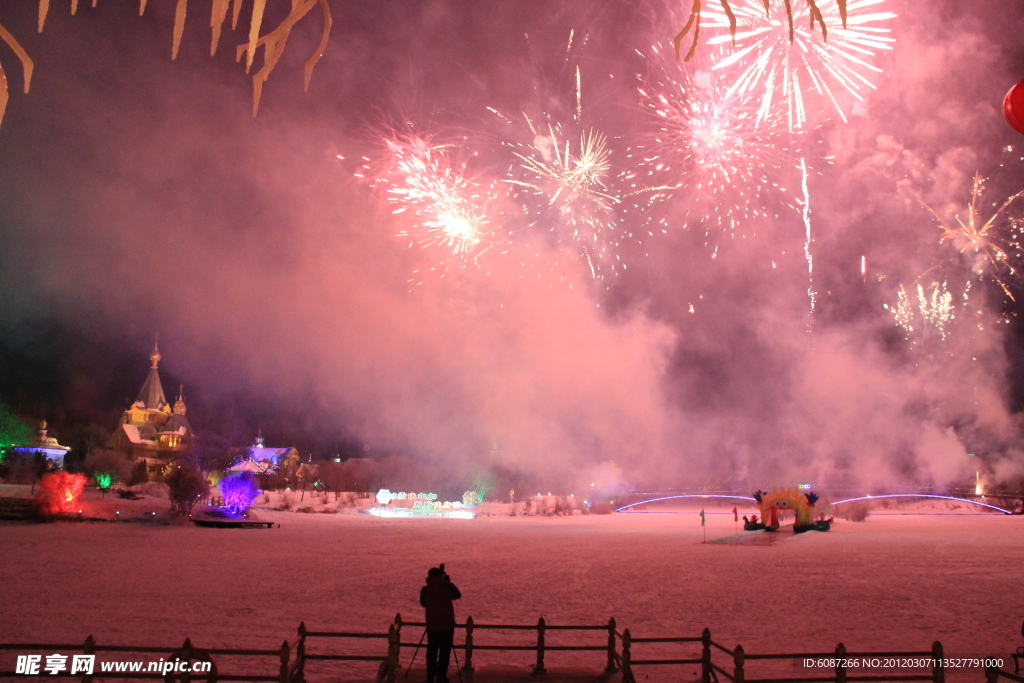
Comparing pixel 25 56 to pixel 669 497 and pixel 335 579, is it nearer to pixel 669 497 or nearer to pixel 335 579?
pixel 335 579

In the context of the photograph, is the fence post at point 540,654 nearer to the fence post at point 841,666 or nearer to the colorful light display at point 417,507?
the fence post at point 841,666

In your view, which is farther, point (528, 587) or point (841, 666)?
point (528, 587)

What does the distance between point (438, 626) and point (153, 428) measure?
4254 inches

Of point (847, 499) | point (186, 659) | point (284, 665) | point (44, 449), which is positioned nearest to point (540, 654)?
point (284, 665)

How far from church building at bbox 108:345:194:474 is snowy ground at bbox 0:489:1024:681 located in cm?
6980

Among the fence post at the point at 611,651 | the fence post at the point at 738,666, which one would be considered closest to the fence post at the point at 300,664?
the fence post at the point at 611,651

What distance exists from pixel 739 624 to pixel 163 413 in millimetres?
110059

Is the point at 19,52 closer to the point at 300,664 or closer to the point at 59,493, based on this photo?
the point at 300,664

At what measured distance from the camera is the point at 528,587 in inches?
741

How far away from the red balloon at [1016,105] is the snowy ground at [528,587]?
906cm

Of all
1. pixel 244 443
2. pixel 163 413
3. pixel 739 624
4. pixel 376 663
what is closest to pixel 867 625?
pixel 739 624

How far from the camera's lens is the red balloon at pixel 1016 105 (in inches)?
169

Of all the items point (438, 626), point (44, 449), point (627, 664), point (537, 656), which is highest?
point (44, 449)

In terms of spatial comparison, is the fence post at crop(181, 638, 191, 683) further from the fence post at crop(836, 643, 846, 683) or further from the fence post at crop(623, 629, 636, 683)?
the fence post at crop(836, 643, 846, 683)
